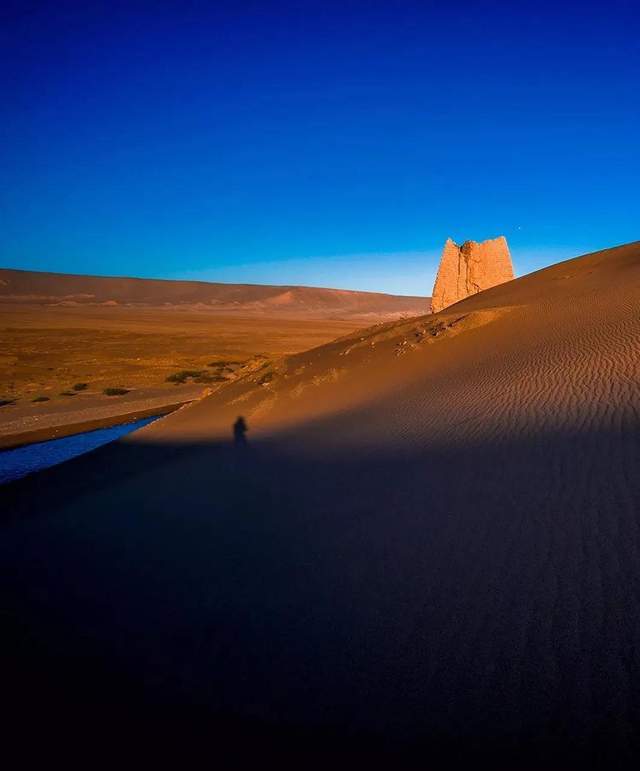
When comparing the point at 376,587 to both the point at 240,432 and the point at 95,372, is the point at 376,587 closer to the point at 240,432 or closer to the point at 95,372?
the point at 240,432

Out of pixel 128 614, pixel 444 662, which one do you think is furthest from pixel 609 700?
pixel 128 614

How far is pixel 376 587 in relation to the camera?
4.24 metres

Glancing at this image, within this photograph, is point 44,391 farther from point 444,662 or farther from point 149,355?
point 444,662

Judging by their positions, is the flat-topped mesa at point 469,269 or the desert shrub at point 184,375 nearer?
the desert shrub at point 184,375

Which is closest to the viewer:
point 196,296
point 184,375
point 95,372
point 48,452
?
point 48,452

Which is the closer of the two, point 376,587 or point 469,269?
point 376,587

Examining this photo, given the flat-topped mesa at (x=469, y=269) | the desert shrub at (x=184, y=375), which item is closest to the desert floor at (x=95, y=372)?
the desert shrub at (x=184, y=375)

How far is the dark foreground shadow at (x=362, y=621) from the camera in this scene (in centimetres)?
286

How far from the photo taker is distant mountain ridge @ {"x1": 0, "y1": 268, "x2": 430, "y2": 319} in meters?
152

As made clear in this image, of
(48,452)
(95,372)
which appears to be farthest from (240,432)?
(95,372)

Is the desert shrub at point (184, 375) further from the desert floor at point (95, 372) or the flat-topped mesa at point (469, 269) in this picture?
the flat-topped mesa at point (469, 269)

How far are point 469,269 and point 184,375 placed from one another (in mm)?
16225

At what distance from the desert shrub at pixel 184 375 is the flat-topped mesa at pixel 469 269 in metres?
14.0

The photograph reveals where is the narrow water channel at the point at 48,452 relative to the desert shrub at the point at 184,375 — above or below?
below
